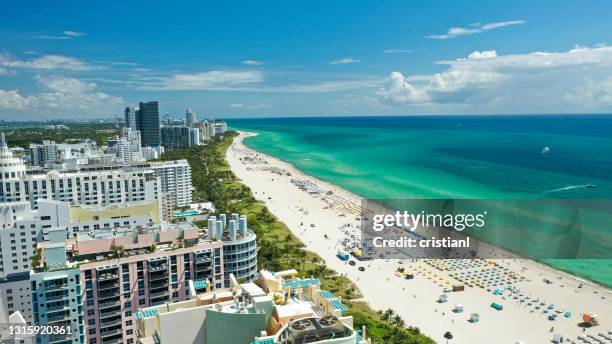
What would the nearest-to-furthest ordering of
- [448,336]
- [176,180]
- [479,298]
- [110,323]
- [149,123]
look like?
[110,323] < [448,336] < [479,298] < [176,180] < [149,123]

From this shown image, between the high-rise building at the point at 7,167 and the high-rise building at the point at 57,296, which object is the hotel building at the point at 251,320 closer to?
the high-rise building at the point at 57,296

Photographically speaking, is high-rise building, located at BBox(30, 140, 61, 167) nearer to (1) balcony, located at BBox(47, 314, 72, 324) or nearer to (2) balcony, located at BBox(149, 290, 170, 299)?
(2) balcony, located at BBox(149, 290, 170, 299)

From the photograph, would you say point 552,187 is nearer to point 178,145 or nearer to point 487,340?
point 487,340

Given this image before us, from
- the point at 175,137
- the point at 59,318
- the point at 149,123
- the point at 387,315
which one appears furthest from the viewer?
the point at 175,137

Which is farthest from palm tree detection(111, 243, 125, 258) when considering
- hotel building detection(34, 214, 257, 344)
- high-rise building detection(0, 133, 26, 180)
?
high-rise building detection(0, 133, 26, 180)

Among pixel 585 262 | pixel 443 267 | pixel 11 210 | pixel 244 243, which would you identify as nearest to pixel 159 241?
pixel 244 243

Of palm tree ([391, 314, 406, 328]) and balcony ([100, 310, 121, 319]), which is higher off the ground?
balcony ([100, 310, 121, 319])

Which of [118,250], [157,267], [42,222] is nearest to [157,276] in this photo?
[157,267]

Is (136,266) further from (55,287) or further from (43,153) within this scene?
(43,153)

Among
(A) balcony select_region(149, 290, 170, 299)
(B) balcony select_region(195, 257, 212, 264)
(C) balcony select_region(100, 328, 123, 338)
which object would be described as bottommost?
(C) balcony select_region(100, 328, 123, 338)
